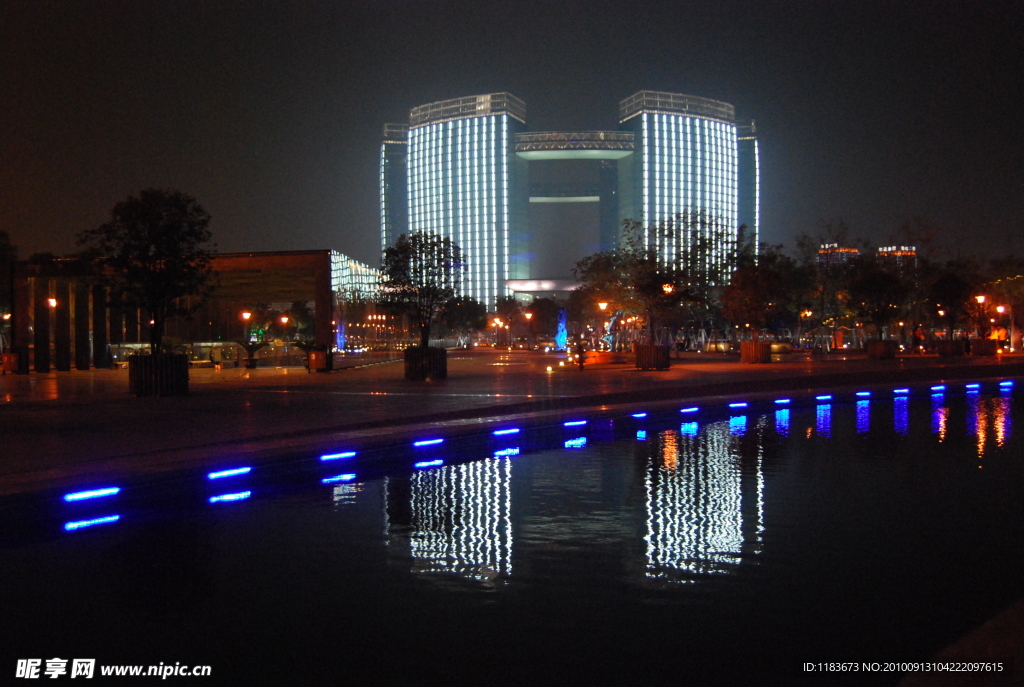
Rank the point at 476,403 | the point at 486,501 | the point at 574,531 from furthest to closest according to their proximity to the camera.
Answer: the point at 476,403 < the point at 486,501 < the point at 574,531

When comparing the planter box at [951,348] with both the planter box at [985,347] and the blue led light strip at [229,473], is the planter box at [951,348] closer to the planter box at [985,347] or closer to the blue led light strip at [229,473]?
the planter box at [985,347]

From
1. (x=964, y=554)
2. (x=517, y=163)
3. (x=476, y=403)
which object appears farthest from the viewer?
(x=517, y=163)

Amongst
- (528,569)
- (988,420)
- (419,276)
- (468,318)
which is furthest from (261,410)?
(468,318)

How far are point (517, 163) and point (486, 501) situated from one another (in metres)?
151

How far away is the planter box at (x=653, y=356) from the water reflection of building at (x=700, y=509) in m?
18.7

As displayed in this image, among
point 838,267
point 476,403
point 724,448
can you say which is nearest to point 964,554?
point 724,448

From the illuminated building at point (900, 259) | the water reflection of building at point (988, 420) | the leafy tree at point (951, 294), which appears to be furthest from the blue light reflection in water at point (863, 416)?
the illuminated building at point (900, 259)

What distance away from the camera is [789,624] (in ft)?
14.7

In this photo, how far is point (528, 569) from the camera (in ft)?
18.3

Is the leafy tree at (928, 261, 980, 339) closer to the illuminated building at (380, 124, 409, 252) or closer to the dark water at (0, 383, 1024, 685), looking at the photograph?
the dark water at (0, 383, 1024, 685)

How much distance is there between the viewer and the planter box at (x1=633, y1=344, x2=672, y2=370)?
30219 mm

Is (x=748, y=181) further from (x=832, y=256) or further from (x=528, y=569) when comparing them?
(x=528, y=569)

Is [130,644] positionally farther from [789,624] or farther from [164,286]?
[164,286]

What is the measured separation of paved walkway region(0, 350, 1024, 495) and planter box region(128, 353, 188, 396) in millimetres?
452
